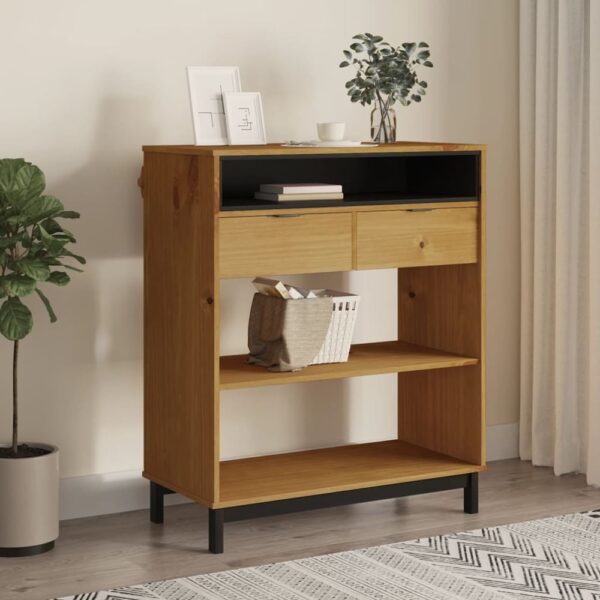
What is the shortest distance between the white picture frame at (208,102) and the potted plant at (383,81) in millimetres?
393

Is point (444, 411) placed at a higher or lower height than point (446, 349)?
lower

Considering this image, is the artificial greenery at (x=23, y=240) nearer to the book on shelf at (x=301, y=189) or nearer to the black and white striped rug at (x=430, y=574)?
the book on shelf at (x=301, y=189)

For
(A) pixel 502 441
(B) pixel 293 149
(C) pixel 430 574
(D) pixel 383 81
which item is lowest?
(C) pixel 430 574

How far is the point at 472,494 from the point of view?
3.67 m

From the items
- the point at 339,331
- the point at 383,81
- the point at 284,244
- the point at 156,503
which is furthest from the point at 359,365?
the point at 383,81

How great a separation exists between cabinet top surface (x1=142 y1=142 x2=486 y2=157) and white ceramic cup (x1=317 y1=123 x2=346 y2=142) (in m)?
0.12

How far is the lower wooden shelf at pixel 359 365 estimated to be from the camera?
10.9 feet

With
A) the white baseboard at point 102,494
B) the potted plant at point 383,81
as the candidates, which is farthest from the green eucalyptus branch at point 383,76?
the white baseboard at point 102,494

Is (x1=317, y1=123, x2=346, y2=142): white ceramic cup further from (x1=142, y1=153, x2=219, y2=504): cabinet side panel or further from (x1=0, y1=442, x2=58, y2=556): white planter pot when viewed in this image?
(x1=0, y1=442, x2=58, y2=556): white planter pot

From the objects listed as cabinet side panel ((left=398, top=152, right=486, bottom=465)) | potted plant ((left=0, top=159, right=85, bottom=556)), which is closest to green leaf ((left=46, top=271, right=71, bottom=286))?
potted plant ((left=0, top=159, right=85, bottom=556))

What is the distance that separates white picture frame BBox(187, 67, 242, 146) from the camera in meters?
3.40

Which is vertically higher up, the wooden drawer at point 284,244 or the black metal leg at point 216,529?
the wooden drawer at point 284,244

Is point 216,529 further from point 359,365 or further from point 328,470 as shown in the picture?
point 359,365

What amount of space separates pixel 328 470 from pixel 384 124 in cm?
106
